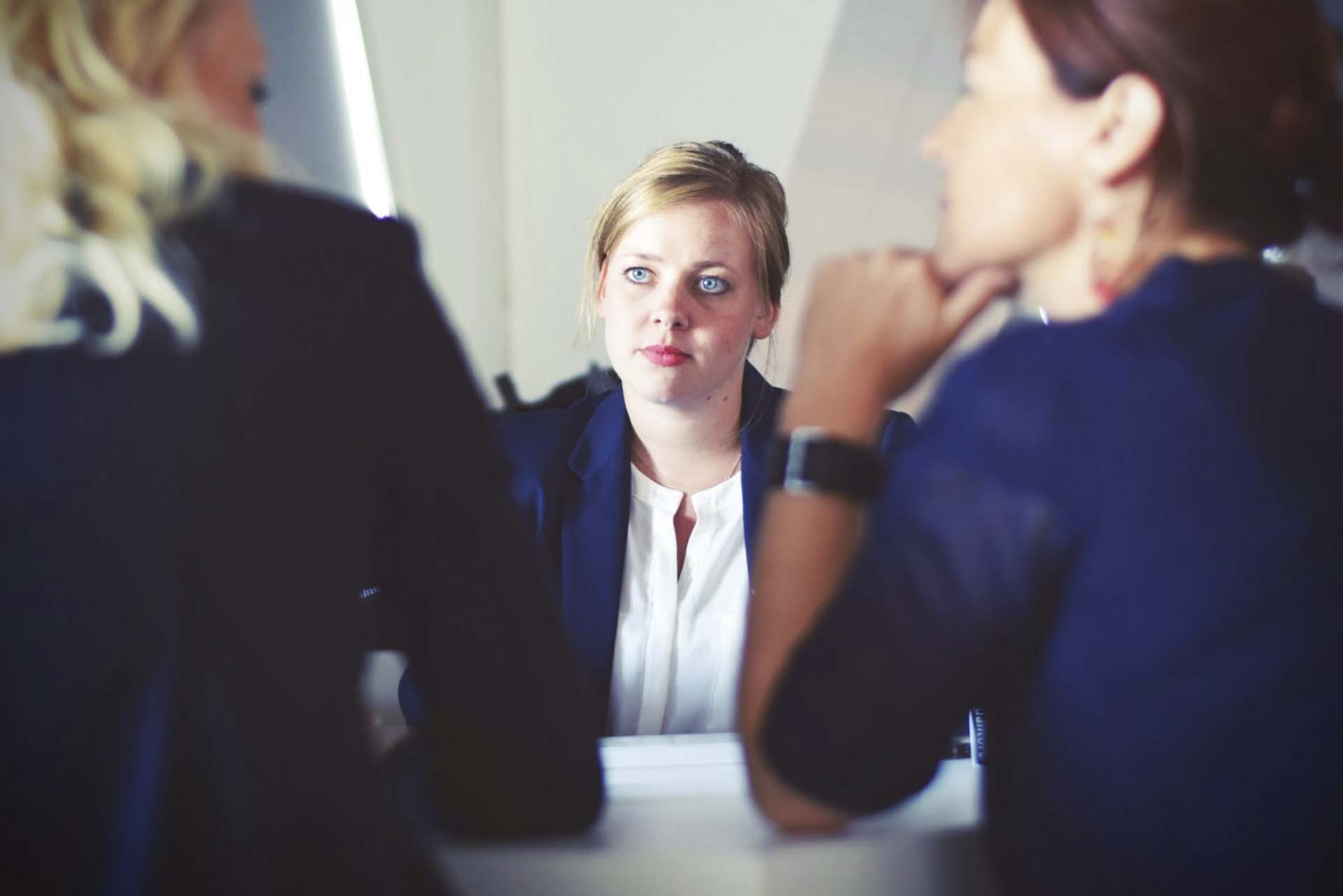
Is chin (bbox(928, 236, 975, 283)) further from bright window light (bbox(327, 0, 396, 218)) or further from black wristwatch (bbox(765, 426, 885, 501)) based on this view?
bright window light (bbox(327, 0, 396, 218))

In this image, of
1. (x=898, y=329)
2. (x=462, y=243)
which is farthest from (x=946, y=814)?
(x=462, y=243)

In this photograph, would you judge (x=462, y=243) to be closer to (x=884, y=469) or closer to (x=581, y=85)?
(x=581, y=85)

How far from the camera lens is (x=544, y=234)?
40.6 inches

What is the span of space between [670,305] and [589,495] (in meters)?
0.22

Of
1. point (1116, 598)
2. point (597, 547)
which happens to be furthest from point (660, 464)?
point (1116, 598)

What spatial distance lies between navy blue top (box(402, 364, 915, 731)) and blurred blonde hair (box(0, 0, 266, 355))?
0.43m

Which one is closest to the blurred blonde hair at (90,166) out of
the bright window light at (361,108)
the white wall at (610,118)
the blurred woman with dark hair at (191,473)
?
the blurred woman with dark hair at (191,473)

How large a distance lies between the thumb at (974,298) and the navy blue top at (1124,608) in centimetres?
12

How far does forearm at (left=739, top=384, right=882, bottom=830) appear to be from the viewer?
58cm

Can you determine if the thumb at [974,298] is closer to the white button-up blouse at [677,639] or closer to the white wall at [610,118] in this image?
the white wall at [610,118]

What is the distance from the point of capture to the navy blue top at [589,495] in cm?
97

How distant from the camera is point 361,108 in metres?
→ 0.85

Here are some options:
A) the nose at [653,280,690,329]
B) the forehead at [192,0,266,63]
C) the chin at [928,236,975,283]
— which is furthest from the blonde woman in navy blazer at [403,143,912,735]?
the forehead at [192,0,266,63]

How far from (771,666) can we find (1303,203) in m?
0.47
